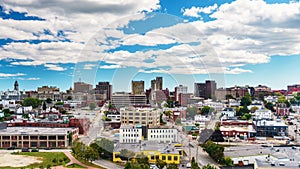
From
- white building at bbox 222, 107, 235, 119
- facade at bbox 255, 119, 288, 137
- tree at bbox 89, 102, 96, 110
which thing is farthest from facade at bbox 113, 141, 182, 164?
white building at bbox 222, 107, 235, 119

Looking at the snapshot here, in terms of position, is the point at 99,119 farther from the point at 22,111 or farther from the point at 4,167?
the point at 4,167

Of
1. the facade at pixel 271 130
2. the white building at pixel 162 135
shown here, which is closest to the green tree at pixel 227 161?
the white building at pixel 162 135

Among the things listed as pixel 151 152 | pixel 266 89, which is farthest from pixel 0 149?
pixel 266 89

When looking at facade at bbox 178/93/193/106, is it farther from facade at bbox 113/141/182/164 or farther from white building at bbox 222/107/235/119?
facade at bbox 113/141/182/164

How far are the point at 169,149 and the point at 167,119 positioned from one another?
2984 mm

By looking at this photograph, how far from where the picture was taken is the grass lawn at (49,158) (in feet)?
A: 13.2

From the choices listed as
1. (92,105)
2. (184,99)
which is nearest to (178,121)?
(184,99)

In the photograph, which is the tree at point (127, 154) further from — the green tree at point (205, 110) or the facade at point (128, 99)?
the green tree at point (205, 110)

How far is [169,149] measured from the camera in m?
4.19

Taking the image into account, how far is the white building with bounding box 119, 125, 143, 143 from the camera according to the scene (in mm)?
4719

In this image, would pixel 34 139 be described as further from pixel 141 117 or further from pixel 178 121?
pixel 178 121

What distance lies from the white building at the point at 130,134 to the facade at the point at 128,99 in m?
1.13

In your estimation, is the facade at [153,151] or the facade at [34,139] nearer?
the facade at [153,151]

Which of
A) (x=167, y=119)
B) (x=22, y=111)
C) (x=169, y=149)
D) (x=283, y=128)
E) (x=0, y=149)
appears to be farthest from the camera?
(x=22, y=111)
